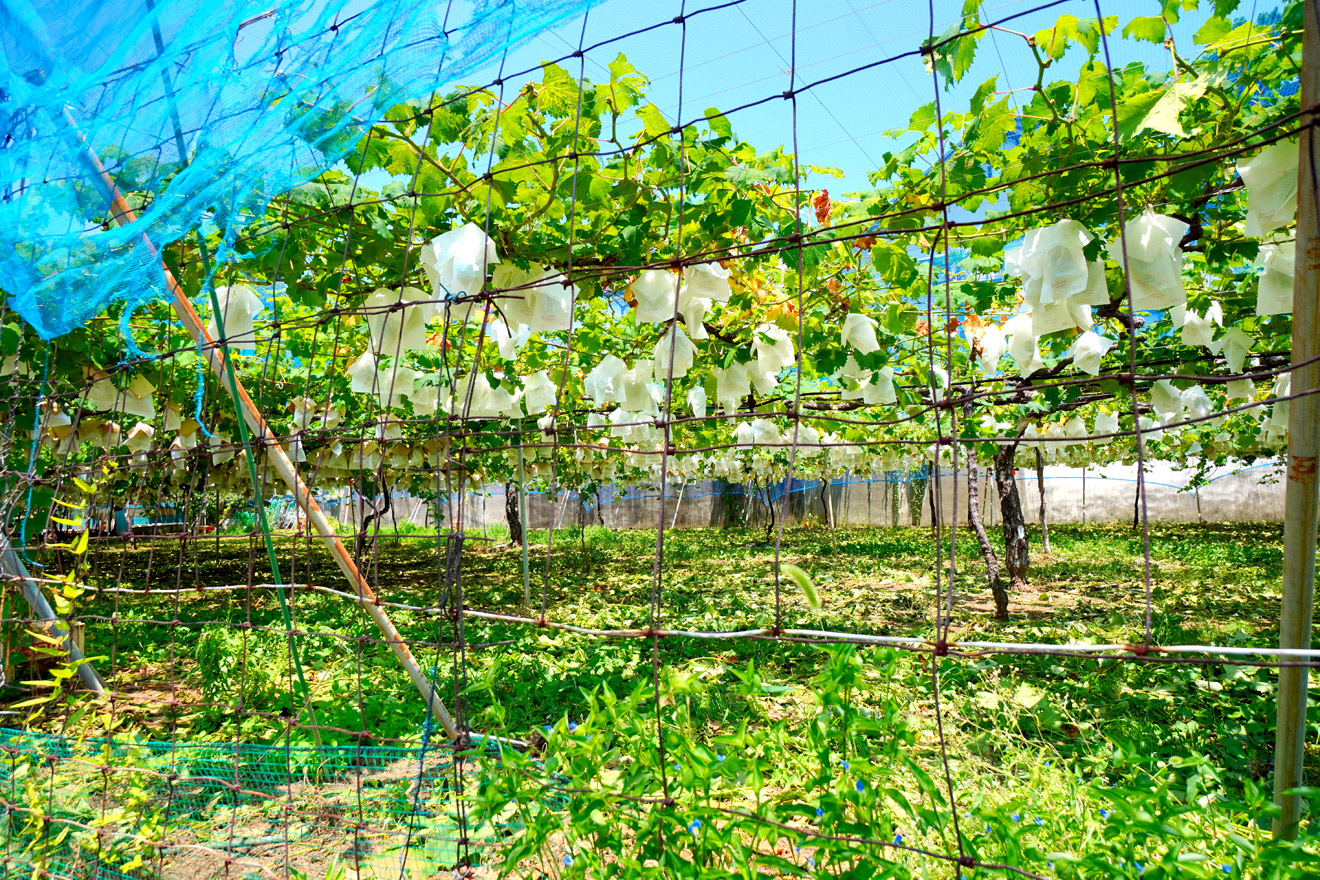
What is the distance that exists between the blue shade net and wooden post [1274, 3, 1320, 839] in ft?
4.16

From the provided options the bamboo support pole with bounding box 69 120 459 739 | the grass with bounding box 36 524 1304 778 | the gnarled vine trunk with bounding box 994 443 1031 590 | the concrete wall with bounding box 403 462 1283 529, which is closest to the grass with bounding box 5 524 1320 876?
the grass with bounding box 36 524 1304 778

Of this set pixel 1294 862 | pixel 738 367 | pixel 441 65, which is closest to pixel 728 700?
pixel 738 367

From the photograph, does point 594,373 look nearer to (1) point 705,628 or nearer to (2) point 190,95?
(2) point 190,95

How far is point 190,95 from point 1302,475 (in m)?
2.21

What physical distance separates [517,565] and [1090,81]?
10273mm

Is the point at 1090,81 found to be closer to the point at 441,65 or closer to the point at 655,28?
the point at 655,28

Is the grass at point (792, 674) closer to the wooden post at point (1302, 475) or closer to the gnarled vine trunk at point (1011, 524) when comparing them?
the wooden post at point (1302, 475)

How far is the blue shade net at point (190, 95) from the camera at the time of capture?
1.45 meters

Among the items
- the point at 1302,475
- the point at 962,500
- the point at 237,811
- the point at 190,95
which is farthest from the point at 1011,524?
the point at 962,500

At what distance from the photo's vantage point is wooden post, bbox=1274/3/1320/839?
1149 mm

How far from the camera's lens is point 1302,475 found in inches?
46.9

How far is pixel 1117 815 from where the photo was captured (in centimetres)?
107

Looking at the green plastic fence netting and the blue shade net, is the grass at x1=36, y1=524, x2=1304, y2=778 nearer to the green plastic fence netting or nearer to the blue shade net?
the green plastic fence netting

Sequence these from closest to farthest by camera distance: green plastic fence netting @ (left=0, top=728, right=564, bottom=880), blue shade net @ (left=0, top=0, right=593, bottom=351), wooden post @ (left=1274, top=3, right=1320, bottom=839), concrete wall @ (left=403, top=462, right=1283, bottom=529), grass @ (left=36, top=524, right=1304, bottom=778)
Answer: wooden post @ (left=1274, top=3, right=1320, bottom=839)
blue shade net @ (left=0, top=0, right=593, bottom=351)
green plastic fence netting @ (left=0, top=728, right=564, bottom=880)
grass @ (left=36, top=524, right=1304, bottom=778)
concrete wall @ (left=403, top=462, right=1283, bottom=529)
